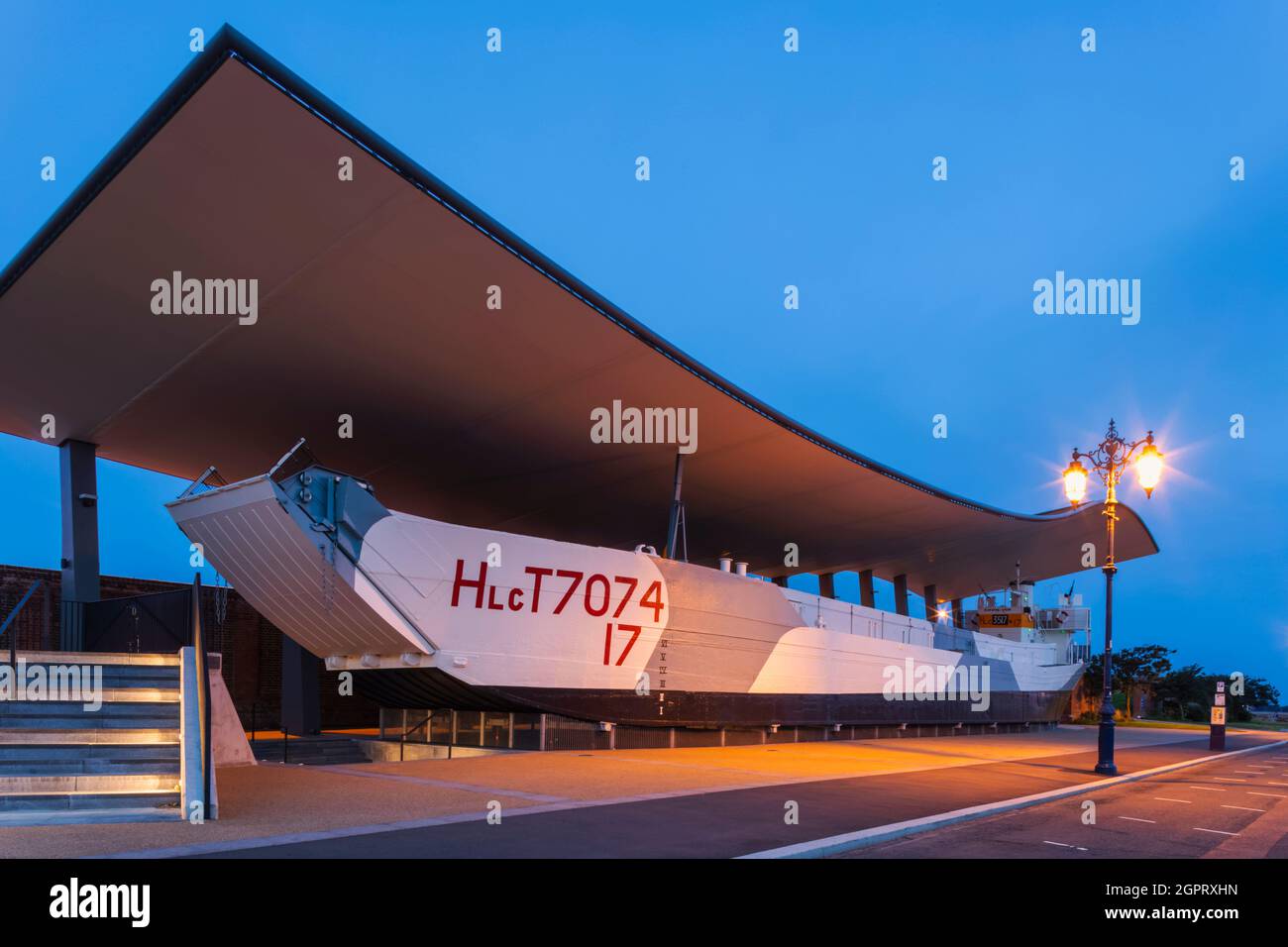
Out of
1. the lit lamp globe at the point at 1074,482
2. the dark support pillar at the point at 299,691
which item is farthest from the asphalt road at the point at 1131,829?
the dark support pillar at the point at 299,691

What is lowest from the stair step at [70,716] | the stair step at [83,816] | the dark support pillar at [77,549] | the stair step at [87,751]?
the stair step at [83,816]

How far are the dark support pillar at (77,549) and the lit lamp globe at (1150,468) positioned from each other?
63.3ft

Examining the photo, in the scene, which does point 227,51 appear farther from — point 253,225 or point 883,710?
point 883,710

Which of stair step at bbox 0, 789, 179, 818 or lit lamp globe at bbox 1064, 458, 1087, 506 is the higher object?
lit lamp globe at bbox 1064, 458, 1087, 506

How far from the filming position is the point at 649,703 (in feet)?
65.3

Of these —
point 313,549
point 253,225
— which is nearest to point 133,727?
point 313,549

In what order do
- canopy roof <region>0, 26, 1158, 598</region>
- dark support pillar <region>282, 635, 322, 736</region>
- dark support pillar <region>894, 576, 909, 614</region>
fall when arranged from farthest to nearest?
dark support pillar <region>894, 576, 909, 614</region> → dark support pillar <region>282, 635, 322, 736</region> → canopy roof <region>0, 26, 1158, 598</region>

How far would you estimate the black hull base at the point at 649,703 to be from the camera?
1716 cm

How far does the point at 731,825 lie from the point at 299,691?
1581 centimetres

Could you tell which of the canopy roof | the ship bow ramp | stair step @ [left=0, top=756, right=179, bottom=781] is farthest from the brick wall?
stair step @ [left=0, top=756, right=179, bottom=781]

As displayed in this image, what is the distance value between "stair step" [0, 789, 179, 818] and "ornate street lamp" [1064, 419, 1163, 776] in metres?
14.9

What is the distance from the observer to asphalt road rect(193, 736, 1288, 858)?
26.9ft

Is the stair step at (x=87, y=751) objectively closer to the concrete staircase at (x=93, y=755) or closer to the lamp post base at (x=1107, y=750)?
the concrete staircase at (x=93, y=755)

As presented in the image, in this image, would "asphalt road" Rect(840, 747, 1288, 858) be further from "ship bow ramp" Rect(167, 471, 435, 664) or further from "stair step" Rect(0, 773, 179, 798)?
"ship bow ramp" Rect(167, 471, 435, 664)
